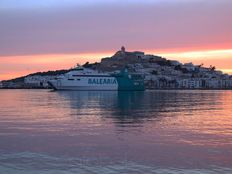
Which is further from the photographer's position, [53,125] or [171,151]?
[53,125]

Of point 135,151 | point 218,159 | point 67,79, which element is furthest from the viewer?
point 67,79

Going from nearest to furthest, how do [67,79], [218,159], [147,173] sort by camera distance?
[147,173], [218,159], [67,79]

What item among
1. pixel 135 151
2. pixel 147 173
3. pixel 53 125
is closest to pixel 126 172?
pixel 147 173

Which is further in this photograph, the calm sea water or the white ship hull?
the white ship hull

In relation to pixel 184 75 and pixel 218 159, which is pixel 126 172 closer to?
pixel 218 159

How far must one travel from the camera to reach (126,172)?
34.3 ft

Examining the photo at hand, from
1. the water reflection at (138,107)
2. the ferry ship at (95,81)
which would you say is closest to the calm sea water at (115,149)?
→ the water reflection at (138,107)

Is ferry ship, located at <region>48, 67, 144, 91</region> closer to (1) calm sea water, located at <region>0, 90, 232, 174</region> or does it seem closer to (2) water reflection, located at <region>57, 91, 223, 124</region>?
(2) water reflection, located at <region>57, 91, 223, 124</region>

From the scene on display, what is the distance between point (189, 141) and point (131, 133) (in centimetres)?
273

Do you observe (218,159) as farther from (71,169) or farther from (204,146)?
(71,169)

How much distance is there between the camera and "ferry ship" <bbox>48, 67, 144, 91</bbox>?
9369cm

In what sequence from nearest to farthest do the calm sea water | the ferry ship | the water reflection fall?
the calm sea water → the water reflection → the ferry ship

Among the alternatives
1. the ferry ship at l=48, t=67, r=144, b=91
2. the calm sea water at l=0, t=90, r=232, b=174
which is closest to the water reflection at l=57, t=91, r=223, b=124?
the calm sea water at l=0, t=90, r=232, b=174

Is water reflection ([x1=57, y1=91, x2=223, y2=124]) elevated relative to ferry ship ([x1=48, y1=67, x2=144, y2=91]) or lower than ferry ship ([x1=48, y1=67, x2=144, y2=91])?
lower
